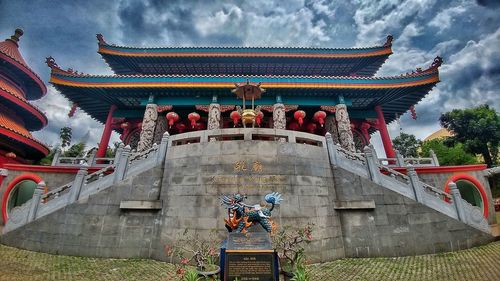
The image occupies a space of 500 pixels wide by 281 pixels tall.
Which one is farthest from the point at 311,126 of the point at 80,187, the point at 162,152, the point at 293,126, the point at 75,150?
the point at 75,150

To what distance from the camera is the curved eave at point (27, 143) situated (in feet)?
41.9

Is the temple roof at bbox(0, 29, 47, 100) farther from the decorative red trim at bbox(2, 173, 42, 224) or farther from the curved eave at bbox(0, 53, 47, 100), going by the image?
the decorative red trim at bbox(2, 173, 42, 224)

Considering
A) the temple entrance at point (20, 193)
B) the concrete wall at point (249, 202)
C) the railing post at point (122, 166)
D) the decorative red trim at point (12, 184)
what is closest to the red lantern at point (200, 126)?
the railing post at point (122, 166)

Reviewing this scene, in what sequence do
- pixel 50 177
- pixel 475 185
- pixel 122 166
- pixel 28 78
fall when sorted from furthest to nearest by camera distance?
pixel 28 78 < pixel 50 177 < pixel 475 185 < pixel 122 166

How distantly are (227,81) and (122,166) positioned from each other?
8.62 metres

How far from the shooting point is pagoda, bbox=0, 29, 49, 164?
44.0 feet

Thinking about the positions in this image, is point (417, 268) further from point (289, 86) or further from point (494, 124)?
point (494, 124)

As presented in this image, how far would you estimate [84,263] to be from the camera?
6680 millimetres

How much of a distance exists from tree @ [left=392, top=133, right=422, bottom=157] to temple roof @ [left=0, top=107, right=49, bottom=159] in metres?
44.7

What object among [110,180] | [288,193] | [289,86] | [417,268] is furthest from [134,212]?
[289,86]

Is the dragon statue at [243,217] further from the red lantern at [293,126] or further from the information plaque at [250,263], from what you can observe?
the red lantern at [293,126]

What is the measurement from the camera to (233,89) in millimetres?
13375

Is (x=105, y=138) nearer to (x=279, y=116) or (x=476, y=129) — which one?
(x=279, y=116)

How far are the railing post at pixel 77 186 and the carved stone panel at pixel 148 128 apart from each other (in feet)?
17.1
